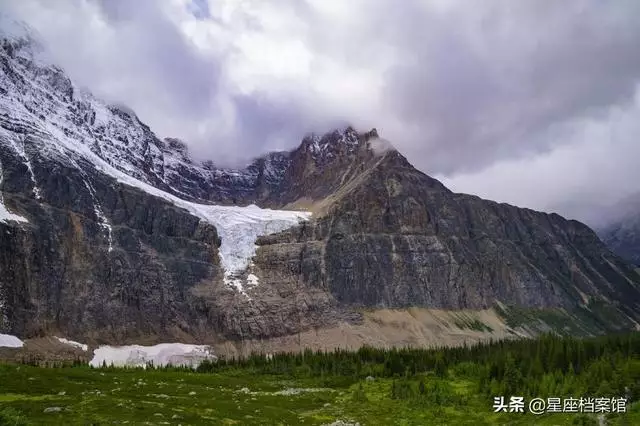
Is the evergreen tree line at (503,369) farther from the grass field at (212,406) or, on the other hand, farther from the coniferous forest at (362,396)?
the grass field at (212,406)

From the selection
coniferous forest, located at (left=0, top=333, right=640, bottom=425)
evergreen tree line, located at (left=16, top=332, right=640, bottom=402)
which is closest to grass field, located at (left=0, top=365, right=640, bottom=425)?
coniferous forest, located at (left=0, top=333, right=640, bottom=425)

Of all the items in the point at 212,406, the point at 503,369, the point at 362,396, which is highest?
the point at 503,369

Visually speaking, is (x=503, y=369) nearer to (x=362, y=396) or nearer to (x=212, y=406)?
(x=362, y=396)

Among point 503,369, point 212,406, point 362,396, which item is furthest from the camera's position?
A: point 503,369

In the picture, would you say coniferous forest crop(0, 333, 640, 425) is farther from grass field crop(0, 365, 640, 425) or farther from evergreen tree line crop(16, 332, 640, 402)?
evergreen tree line crop(16, 332, 640, 402)

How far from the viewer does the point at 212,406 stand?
55.8 meters

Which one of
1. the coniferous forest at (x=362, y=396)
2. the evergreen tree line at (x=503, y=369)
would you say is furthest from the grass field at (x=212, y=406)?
the evergreen tree line at (x=503, y=369)

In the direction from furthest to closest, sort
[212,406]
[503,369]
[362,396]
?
[503,369] < [362,396] < [212,406]

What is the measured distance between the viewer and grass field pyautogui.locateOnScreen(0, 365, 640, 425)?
4316 centimetres

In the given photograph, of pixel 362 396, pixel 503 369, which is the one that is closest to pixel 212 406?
pixel 362 396

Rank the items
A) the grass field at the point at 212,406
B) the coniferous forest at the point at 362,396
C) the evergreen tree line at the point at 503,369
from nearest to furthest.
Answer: the grass field at the point at 212,406 → the coniferous forest at the point at 362,396 → the evergreen tree line at the point at 503,369

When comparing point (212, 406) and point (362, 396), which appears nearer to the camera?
point (212, 406)

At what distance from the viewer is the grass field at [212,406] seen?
4316 cm

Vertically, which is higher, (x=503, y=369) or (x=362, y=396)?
(x=503, y=369)
